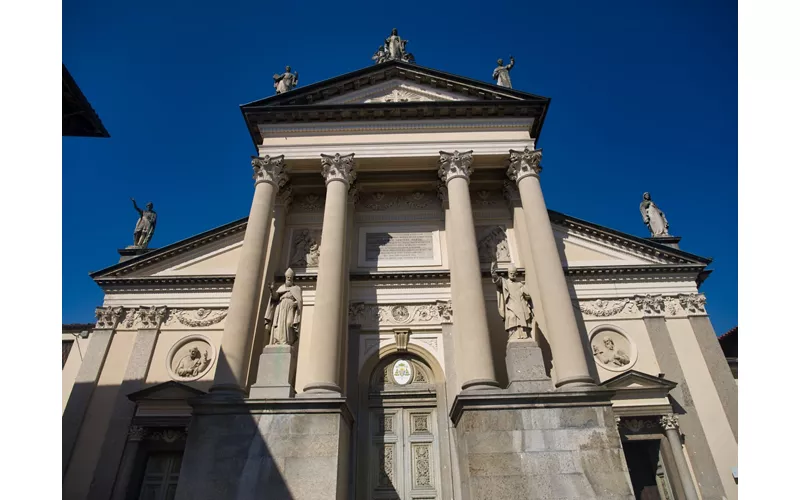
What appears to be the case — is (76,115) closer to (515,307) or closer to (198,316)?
(198,316)

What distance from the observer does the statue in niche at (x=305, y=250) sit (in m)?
15.4

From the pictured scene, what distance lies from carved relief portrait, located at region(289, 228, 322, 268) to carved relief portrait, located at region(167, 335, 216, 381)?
12.5 feet

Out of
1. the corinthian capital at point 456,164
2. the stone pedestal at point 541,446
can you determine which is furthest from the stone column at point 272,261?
the stone pedestal at point 541,446

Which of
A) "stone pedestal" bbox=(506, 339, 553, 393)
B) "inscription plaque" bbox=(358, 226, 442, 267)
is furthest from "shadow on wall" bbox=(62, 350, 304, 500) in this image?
"inscription plaque" bbox=(358, 226, 442, 267)

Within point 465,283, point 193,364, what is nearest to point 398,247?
point 465,283

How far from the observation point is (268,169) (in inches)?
576

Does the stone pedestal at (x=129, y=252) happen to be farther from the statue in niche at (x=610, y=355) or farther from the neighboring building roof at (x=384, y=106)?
the statue in niche at (x=610, y=355)

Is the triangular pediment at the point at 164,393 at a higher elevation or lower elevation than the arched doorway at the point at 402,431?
higher

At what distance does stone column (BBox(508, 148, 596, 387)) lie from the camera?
36.0 feet

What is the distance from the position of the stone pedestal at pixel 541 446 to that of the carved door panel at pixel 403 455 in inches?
94.9

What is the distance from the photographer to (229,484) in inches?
366

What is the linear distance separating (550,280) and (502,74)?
29.2 ft

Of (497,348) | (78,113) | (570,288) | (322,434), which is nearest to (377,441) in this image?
(322,434)

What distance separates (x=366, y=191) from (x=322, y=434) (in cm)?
937
